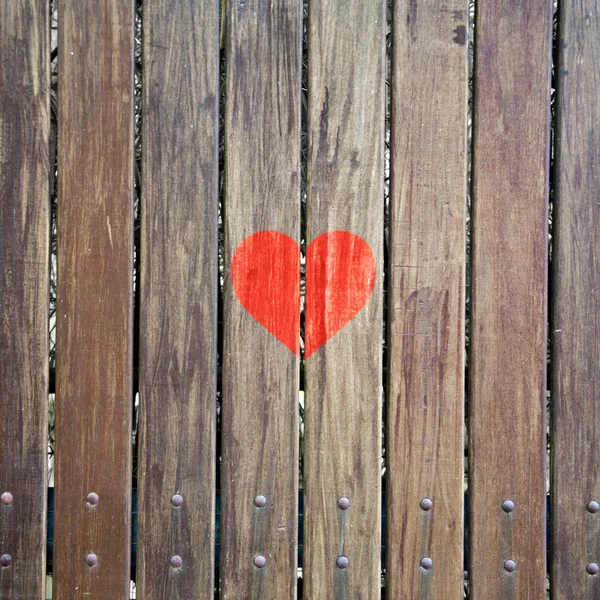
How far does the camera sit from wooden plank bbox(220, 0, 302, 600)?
1.36 m

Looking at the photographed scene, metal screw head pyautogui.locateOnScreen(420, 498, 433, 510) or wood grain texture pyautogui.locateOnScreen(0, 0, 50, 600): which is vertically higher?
wood grain texture pyautogui.locateOnScreen(0, 0, 50, 600)

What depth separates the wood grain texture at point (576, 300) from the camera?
137cm

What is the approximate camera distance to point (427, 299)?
136 cm

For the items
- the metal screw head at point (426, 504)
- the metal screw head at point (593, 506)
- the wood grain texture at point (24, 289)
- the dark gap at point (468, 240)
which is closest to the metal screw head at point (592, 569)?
the metal screw head at point (593, 506)

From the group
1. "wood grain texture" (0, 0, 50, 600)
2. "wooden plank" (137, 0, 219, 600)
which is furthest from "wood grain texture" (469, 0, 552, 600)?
"wood grain texture" (0, 0, 50, 600)

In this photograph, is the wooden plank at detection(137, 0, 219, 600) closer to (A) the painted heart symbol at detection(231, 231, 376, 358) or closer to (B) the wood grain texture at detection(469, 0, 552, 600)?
(A) the painted heart symbol at detection(231, 231, 376, 358)

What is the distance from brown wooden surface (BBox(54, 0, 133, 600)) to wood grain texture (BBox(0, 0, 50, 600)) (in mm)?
43

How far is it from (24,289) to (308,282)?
0.63 m

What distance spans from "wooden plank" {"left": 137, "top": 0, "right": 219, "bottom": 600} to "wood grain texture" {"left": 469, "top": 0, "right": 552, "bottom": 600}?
1.93ft

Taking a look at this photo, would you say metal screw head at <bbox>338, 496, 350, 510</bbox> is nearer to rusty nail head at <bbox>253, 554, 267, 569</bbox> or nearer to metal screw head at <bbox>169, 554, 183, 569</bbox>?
rusty nail head at <bbox>253, 554, 267, 569</bbox>

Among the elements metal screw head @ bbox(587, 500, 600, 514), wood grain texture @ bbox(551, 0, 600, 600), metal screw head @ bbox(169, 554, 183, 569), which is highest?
wood grain texture @ bbox(551, 0, 600, 600)

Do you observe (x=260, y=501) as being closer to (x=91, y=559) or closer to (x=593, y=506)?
(x=91, y=559)

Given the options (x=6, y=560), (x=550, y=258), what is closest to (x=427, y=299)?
(x=550, y=258)

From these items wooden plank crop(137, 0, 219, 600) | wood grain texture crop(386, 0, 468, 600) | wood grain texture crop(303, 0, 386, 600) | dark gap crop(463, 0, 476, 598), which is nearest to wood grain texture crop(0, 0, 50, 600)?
wooden plank crop(137, 0, 219, 600)
